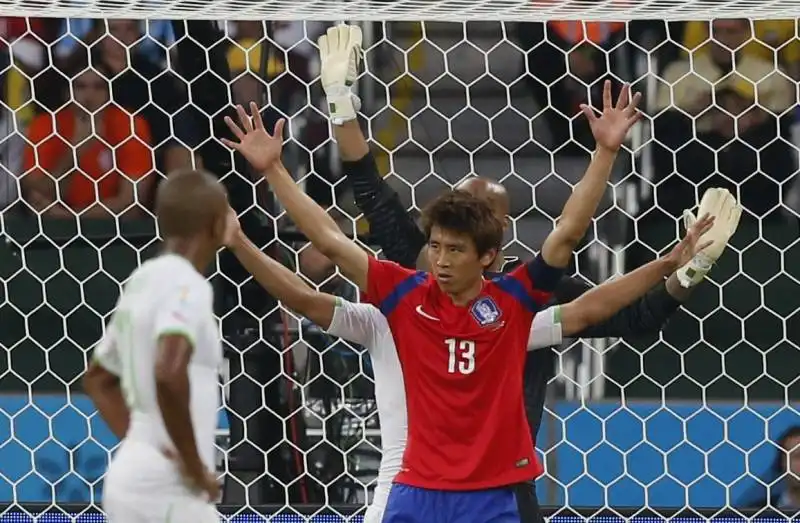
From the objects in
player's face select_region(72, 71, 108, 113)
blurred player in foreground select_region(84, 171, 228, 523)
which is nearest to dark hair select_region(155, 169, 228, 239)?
blurred player in foreground select_region(84, 171, 228, 523)

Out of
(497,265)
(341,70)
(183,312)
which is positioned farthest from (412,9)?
(183,312)

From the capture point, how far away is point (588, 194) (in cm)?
281

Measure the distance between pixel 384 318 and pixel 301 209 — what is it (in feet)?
0.89

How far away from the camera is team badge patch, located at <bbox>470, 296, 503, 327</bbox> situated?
2797 mm

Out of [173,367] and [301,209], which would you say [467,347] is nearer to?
[301,209]

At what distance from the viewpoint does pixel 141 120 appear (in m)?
4.43

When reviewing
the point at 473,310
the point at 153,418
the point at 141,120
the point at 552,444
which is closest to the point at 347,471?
the point at 552,444

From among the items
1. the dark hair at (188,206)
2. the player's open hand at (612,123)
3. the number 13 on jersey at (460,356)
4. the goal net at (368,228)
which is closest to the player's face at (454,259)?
the number 13 on jersey at (460,356)

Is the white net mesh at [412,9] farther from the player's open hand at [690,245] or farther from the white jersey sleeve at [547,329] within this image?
the white jersey sleeve at [547,329]

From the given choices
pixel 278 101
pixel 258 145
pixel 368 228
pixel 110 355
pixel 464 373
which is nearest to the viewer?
pixel 110 355

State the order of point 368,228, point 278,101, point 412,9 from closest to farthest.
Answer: point 412,9, point 368,228, point 278,101

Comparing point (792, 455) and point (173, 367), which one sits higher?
point (173, 367)

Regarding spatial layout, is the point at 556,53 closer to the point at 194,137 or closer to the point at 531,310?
the point at 194,137

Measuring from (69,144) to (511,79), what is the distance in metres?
1.41
